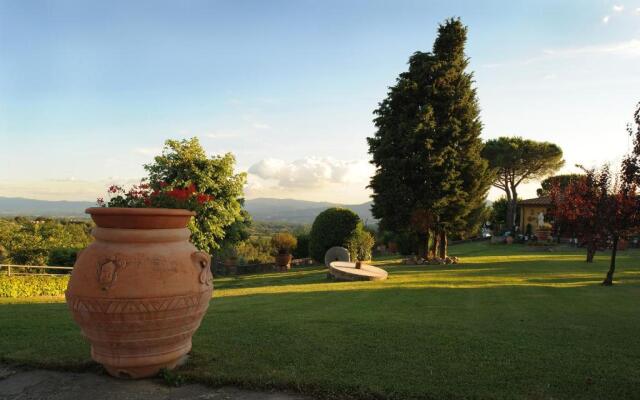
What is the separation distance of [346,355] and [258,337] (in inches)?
56.7

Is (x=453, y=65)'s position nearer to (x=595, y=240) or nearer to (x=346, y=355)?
(x=595, y=240)

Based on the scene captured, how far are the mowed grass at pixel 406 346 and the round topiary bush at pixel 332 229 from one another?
44.8ft

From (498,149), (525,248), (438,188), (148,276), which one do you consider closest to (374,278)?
(438,188)

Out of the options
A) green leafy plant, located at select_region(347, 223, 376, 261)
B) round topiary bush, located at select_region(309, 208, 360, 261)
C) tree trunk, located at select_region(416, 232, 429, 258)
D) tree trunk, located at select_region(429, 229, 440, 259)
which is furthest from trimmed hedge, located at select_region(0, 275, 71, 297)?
tree trunk, located at select_region(429, 229, 440, 259)

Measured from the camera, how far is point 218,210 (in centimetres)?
2142

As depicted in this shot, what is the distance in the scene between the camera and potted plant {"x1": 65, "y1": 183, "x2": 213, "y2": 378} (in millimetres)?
3961

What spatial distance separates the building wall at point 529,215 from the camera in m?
40.4

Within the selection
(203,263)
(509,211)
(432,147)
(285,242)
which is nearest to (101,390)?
(203,263)

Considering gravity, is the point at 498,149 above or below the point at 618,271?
above

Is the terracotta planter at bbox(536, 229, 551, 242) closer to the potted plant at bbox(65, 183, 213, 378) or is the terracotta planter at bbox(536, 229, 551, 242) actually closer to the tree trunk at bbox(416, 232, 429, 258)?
the tree trunk at bbox(416, 232, 429, 258)

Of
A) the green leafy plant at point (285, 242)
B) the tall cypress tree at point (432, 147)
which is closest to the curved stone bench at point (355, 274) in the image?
the tall cypress tree at point (432, 147)

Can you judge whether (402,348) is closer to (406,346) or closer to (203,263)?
(406,346)

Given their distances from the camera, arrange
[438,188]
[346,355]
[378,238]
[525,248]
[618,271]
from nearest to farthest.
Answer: [346,355] → [618,271] → [438,188] → [525,248] → [378,238]

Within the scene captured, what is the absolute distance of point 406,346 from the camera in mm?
5348
